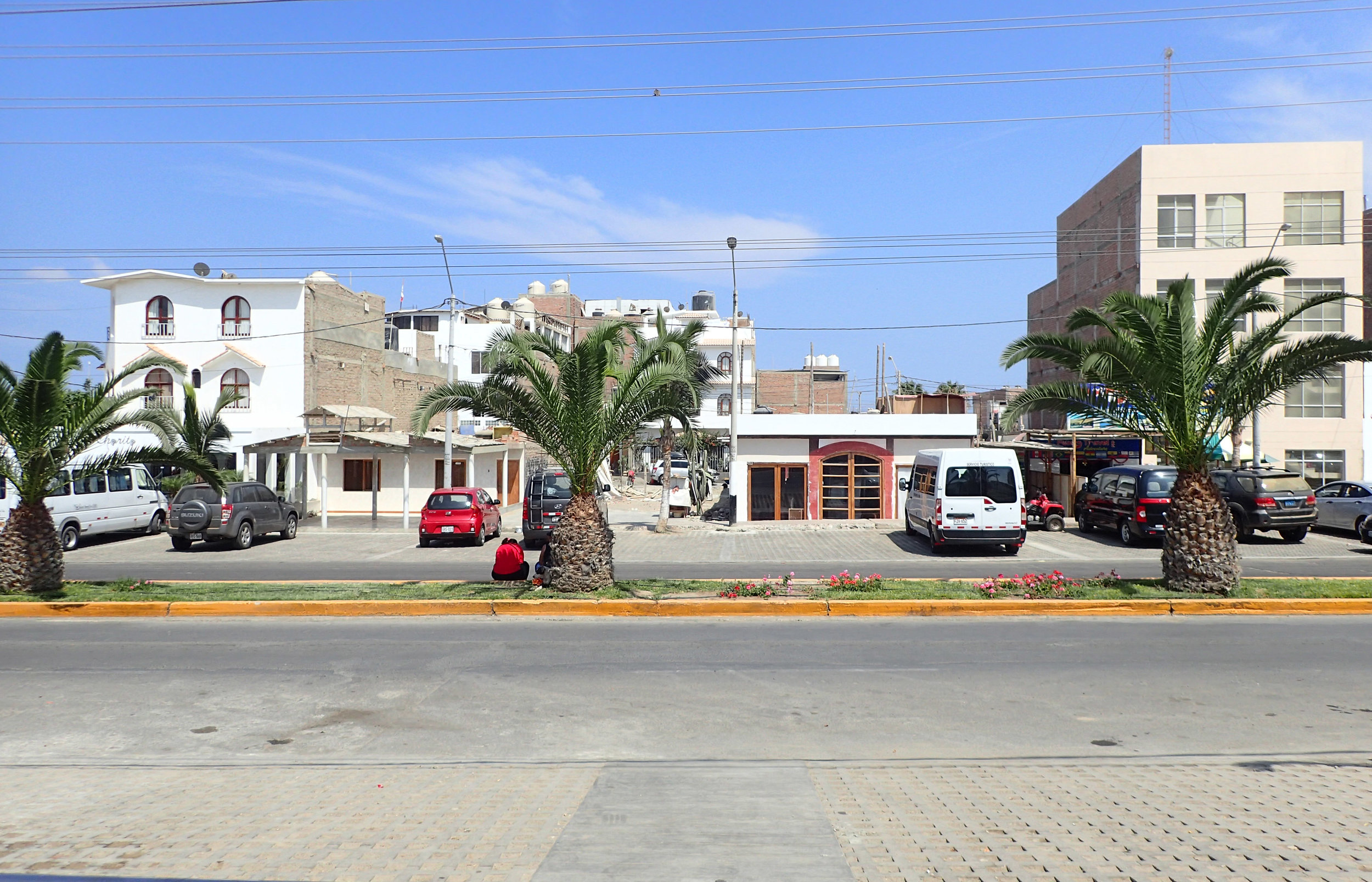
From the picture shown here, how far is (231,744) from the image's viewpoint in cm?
723

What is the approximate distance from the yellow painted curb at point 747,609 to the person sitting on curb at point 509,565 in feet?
10.0

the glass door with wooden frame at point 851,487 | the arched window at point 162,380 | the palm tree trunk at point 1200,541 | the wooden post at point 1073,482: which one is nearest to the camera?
the palm tree trunk at point 1200,541

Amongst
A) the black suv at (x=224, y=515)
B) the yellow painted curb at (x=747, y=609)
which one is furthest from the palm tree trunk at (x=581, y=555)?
the black suv at (x=224, y=515)

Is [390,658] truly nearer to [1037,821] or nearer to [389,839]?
[389,839]

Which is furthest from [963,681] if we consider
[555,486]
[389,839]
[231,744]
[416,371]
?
[416,371]

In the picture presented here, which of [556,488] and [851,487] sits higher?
[556,488]

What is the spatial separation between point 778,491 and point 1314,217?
89.7 feet

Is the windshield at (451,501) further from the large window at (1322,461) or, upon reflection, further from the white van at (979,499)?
the large window at (1322,461)

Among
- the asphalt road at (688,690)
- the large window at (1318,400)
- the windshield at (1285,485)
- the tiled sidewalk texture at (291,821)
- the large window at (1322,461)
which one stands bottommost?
the asphalt road at (688,690)

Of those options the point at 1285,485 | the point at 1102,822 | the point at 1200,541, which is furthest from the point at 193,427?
the point at 1285,485

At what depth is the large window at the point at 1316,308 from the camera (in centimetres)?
3919

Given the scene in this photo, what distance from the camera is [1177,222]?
4022cm

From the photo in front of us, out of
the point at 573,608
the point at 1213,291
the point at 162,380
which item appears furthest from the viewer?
the point at 1213,291

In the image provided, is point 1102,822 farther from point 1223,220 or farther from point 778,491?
point 1223,220
